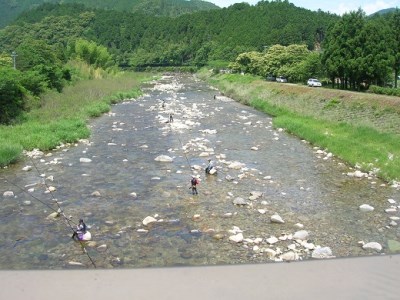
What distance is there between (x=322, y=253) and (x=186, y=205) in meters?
4.38

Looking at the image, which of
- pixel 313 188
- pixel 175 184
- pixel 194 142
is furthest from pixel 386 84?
pixel 175 184

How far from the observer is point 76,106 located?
94.3 feet

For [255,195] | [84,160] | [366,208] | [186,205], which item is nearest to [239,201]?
[255,195]

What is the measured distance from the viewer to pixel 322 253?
8.43 m

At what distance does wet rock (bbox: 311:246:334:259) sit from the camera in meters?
8.33

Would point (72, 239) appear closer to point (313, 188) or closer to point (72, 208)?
point (72, 208)

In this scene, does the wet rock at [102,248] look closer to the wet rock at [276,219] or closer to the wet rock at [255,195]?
the wet rock at [276,219]

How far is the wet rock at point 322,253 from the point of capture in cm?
833

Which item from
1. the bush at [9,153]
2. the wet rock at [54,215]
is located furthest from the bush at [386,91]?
the wet rock at [54,215]

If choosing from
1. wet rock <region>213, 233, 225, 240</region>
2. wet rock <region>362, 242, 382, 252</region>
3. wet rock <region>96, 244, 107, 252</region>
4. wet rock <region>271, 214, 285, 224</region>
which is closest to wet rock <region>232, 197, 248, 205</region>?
wet rock <region>271, 214, 285, 224</region>

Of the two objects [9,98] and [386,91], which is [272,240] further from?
[386,91]

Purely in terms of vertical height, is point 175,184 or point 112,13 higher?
point 112,13

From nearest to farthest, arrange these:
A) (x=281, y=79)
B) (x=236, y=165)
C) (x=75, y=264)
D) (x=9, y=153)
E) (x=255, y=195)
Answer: (x=75, y=264) → (x=255, y=195) → (x=236, y=165) → (x=9, y=153) → (x=281, y=79)

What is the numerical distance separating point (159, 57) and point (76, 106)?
87.0 meters
